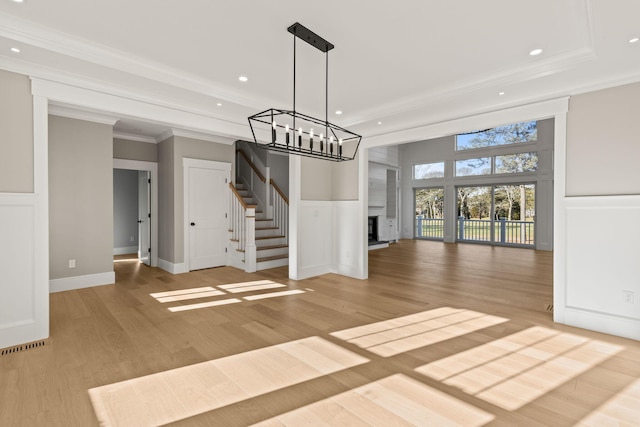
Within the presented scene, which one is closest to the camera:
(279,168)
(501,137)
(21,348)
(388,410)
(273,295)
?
(388,410)

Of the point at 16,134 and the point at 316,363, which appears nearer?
the point at 316,363

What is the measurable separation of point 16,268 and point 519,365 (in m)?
4.50

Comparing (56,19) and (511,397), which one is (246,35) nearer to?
(56,19)

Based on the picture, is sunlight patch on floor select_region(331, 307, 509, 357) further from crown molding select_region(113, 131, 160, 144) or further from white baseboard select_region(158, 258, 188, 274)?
crown molding select_region(113, 131, 160, 144)

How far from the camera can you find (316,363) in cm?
253

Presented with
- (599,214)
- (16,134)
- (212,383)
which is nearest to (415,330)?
(212,383)

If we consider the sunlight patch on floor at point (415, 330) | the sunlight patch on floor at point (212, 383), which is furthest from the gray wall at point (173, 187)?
the sunlight patch on floor at point (415, 330)

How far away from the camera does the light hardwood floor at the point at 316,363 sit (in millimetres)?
1921

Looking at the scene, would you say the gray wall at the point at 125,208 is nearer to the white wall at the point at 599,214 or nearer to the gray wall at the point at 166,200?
the gray wall at the point at 166,200

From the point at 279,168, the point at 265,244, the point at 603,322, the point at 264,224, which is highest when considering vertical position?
the point at 279,168

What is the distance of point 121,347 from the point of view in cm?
279

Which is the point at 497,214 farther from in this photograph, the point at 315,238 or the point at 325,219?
the point at 315,238

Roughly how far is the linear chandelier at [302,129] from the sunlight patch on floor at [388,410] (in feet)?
6.32

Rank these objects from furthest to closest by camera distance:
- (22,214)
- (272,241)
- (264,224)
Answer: (264,224) → (272,241) → (22,214)
